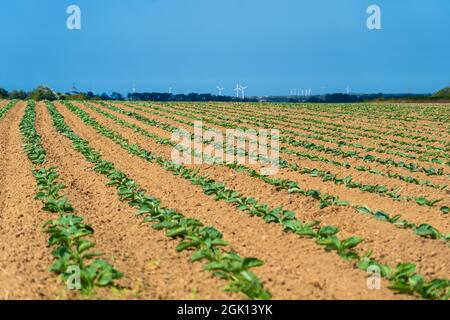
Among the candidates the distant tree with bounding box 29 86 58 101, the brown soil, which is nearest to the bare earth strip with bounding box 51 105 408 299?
the brown soil

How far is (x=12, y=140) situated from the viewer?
17.1m

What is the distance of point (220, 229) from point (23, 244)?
246 cm

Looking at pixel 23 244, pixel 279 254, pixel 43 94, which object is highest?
pixel 43 94

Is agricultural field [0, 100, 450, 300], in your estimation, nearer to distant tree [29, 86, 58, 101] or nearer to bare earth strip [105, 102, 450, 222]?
bare earth strip [105, 102, 450, 222]

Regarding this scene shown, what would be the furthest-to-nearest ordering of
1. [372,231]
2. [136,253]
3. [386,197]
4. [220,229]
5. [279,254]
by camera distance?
[386,197] < [220,229] < [372,231] < [279,254] < [136,253]

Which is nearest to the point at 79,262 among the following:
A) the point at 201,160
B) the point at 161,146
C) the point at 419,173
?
the point at 201,160

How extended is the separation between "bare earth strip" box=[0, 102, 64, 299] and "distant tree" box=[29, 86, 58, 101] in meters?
60.3

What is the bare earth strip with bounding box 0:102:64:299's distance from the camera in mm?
4992

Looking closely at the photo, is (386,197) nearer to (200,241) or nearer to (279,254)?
(279,254)

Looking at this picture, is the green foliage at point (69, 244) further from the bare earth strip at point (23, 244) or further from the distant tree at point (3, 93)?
the distant tree at point (3, 93)

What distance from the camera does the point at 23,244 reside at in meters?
6.29

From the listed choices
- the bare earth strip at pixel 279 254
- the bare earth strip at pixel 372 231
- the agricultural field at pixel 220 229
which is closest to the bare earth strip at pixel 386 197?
the agricultural field at pixel 220 229

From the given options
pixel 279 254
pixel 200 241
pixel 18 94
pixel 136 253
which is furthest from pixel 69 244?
pixel 18 94

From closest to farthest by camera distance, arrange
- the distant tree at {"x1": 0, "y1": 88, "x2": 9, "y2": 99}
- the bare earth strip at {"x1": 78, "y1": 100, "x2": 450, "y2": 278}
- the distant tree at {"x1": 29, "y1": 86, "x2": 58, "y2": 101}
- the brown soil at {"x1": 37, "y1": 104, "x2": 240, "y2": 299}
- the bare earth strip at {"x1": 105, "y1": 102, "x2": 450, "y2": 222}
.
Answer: the brown soil at {"x1": 37, "y1": 104, "x2": 240, "y2": 299} → the bare earth strip at {"x1": 78, "y1": 100, "x2": 450, "y2": 278} → the bare earth strip at {"x1": 105, "y1": 102, "x2": 450, "y2": 222} → the distant tree at {"x1": 29, "y1": 86, "x2": 58, "y2": 101} → the distant tree at {"x1": 0, "y1": 88, "x2": 9, "y2": 99}
